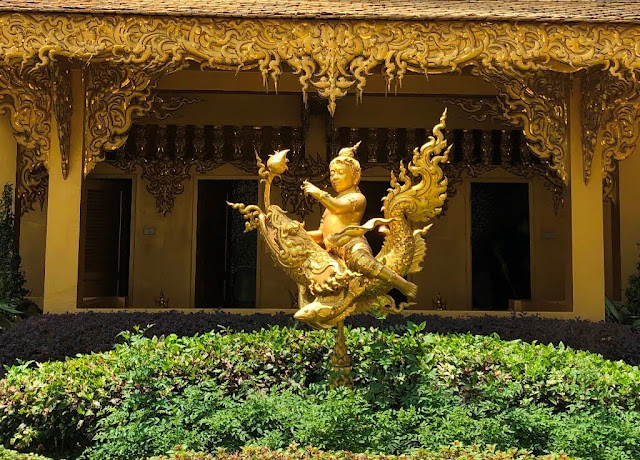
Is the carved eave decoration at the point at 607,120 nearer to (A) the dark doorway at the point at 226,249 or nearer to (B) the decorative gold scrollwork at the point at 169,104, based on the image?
(A) the dark doorway at the point at 226,249

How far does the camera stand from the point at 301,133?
32.3ft

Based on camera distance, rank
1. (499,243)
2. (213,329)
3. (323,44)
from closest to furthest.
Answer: (213,329), (323,44), (499,243)

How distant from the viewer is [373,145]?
389 inches

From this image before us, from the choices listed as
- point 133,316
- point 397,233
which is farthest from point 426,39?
point 133,316

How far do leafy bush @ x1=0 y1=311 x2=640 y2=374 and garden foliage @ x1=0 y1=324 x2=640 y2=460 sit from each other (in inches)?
64.1

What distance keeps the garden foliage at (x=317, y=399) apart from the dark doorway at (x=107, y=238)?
521 centimetres

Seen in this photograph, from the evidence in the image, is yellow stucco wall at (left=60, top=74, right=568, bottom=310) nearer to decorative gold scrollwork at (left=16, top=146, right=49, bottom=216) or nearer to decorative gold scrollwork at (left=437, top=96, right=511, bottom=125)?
decorative gold scrollwork at (left=437, top=96, right=511, bottom=125)

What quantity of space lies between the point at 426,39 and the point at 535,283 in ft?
16.6

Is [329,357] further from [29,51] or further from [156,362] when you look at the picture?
[29,51]

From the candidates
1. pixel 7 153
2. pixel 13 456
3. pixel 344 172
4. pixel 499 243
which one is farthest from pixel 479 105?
pixel 13 456

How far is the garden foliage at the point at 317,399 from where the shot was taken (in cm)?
356

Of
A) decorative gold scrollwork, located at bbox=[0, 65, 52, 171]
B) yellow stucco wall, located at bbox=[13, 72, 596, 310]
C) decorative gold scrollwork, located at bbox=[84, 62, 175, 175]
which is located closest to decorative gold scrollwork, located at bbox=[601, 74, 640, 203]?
yellow stucco wall, located at bbox=[13, 72, 596, 310]

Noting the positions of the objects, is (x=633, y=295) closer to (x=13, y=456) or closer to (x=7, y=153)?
(x=13, y=456)

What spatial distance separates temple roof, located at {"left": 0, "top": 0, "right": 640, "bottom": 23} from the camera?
20.9ft
